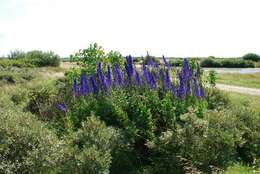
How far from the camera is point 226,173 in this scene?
7.55 m

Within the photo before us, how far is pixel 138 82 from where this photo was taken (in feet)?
30.2

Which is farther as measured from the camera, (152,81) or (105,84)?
(152,81)

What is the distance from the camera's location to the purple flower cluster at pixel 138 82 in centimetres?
905

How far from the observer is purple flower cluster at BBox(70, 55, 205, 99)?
29.7ft

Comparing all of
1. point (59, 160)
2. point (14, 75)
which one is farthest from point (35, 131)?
point (14, 75)

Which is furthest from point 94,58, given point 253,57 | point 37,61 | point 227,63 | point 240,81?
point 253,57

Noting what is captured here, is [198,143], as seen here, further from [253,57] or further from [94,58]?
[253,57]

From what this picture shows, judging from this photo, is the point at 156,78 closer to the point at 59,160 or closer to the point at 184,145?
the point at 184,145

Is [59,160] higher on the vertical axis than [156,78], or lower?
lower

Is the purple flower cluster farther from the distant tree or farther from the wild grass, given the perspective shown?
the distant tree

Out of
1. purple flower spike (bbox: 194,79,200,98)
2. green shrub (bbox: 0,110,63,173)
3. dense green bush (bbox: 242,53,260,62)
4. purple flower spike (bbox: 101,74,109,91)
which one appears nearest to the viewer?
green shrub (bbox: 0,110,63,173)

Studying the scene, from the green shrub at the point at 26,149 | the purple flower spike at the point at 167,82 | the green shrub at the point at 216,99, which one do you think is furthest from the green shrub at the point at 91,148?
the green shrub at the point at 216,99

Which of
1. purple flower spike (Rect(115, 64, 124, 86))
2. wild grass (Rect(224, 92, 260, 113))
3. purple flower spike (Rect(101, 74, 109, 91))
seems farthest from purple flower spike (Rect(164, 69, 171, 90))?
wild grass (Rect(224, 92, 260, 113))

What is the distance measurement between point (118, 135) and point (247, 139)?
2979mm
